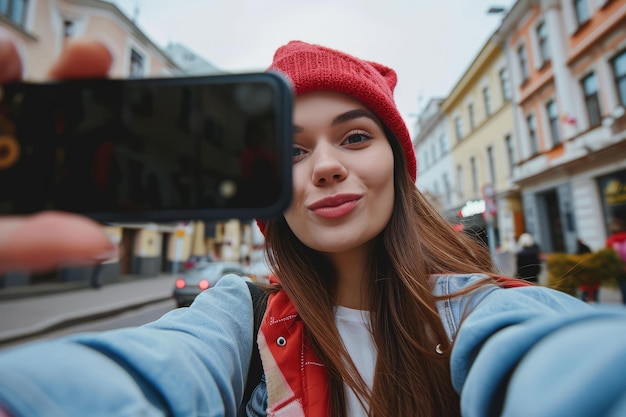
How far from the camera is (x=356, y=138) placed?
1032mm

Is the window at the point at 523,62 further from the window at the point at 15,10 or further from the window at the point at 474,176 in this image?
the window at the point at 15,10

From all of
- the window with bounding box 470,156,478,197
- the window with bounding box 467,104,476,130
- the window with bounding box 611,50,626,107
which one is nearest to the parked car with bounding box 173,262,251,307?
the window with bounding box 611,50,626,107

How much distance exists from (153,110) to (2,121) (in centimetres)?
19

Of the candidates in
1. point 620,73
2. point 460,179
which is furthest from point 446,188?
point 620,73

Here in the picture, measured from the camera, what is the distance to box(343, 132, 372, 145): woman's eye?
1.02 m

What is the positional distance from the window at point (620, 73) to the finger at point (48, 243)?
11.1m

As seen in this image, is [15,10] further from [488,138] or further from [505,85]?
[488,138]

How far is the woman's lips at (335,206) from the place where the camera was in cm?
93

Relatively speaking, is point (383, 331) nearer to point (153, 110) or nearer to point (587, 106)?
point (153, 110)

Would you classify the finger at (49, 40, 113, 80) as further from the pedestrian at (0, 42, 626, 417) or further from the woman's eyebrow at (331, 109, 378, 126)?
the woman's eyebrow at (331, 109, 378, 126)

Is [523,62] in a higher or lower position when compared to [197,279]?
higher

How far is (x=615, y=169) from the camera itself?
8.16m

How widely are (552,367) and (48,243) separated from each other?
22.7 inches

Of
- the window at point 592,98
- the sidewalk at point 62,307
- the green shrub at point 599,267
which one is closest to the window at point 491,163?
the window at point 592,98
